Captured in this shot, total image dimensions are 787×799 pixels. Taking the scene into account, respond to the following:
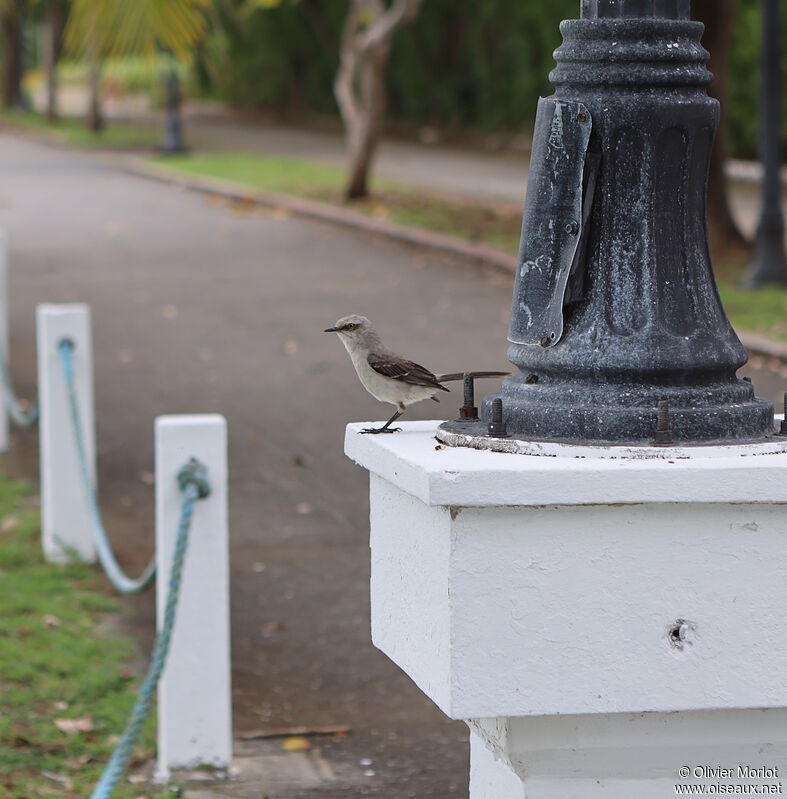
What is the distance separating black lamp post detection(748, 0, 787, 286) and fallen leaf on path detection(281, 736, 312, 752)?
9598 millimetres

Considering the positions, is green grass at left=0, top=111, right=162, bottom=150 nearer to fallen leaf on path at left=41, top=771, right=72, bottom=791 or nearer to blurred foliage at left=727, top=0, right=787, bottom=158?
blurred foliage at left=727, top=0, right=787, bottom=158

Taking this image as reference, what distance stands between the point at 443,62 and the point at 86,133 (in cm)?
847

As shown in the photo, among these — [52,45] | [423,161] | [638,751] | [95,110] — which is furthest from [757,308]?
[52,45]

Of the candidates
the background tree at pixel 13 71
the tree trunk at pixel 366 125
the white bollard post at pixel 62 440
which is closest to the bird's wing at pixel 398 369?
the white bollard post at pixel 62 440

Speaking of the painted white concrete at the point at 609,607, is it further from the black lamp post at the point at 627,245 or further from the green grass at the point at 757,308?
the green grass at the point at 757,308

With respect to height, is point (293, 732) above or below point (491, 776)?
below

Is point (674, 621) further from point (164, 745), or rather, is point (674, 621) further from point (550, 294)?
point (164, 745)

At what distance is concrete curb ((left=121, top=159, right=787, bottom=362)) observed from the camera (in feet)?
39.7

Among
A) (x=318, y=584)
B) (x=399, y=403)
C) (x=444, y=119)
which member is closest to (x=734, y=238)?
(x=318, y=584)

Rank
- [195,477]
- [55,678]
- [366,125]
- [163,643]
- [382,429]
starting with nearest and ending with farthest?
1. [382,429]
2. [163,643]
3. [195,477]
4. [55,678]
5. [366,125]

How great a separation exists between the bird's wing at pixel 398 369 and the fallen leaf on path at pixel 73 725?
2.69 meters

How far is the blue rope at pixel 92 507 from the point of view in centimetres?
587

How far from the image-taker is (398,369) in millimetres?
3393

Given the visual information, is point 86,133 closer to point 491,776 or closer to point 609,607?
A: point 491,776
